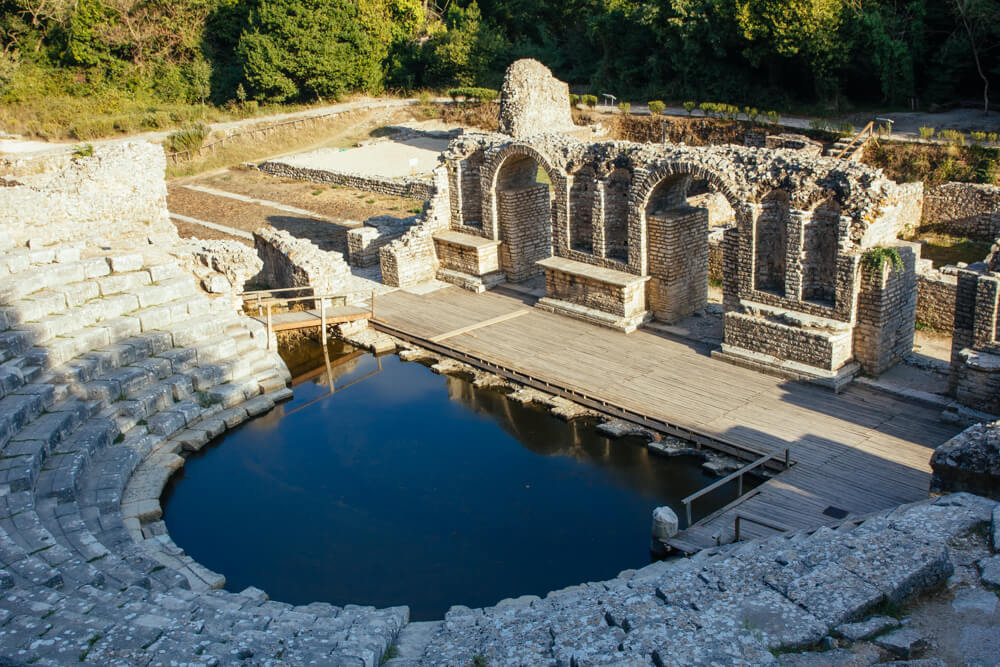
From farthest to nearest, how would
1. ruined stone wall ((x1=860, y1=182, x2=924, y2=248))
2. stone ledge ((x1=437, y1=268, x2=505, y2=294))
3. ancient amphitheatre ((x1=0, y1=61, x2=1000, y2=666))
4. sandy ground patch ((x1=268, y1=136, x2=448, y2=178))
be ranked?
1. sandy ground patch ((x1=268, y1=136, x2=448, y2=178))
2. stone ledge ((x1=437, y1=268, x2=505, y2=294))
3. ruined stone wall ((x1=860, y1=182, x2=924, y2=248))
4. ancient amphitheatre ((x1=0, y1=61, x2=1000, y2=666))

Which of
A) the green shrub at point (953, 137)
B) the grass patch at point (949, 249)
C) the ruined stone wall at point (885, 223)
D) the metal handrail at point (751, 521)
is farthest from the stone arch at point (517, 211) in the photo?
the green shrub at point (953, 137)

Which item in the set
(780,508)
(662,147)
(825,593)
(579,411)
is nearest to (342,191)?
(662,147)

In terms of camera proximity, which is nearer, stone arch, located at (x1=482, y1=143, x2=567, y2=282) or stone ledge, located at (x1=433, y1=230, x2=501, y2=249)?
stone arch, located at (x1=482, y1=143, x2=567, y2=282)

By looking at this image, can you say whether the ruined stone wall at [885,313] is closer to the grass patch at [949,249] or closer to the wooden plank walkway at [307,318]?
the grass patch at [949,249]

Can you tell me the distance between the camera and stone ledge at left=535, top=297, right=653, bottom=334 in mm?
15547

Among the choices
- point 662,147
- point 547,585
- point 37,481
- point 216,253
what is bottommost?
point 547,585

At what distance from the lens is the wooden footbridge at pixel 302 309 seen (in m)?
16.0

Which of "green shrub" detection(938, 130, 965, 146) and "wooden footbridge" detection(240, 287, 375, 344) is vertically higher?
"green shrub" detection(938, 130, 965, 146)

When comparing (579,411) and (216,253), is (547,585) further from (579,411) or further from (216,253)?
(216,253)

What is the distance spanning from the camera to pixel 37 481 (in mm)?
10867

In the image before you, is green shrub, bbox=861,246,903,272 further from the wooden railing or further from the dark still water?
the wooden railing

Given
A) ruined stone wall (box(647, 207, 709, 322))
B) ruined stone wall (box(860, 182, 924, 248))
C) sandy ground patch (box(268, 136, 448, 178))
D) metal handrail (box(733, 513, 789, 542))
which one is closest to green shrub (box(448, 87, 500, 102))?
sandy ground patch (box(268, 136, 448, 178))

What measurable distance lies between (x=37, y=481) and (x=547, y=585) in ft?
Result: 19.5

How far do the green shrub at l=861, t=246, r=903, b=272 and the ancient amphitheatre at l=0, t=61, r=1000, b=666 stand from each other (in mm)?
47
